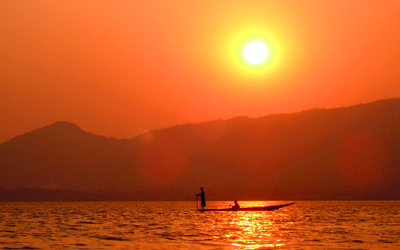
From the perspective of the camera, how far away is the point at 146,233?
44938 mm

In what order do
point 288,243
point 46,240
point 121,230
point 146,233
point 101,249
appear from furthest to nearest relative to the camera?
point 121,230 < point 146,233 < point 46,240 < point 288,243 < point 101,249

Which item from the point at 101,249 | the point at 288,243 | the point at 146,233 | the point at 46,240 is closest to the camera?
the point at 101,249

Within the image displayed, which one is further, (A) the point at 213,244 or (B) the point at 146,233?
(B) the point at 146,233

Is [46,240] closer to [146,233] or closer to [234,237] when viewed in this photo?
[146,233]

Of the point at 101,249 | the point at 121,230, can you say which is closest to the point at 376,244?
the point at 101,249

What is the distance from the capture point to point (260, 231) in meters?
45.8

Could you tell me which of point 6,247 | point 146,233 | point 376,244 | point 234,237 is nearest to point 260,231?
point 234,237

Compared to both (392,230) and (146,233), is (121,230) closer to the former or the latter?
(146,233)

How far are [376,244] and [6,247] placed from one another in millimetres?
22476

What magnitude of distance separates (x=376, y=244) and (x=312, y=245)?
165 inches

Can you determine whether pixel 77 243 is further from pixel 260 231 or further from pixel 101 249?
pixel 260 231

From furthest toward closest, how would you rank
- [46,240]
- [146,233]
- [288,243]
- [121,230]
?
[121,230]
[146,233]
[46,240]
[288,243]

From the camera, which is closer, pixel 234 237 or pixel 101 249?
pixel 101 249

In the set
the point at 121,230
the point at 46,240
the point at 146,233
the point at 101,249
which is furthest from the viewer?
the point at 121,230
